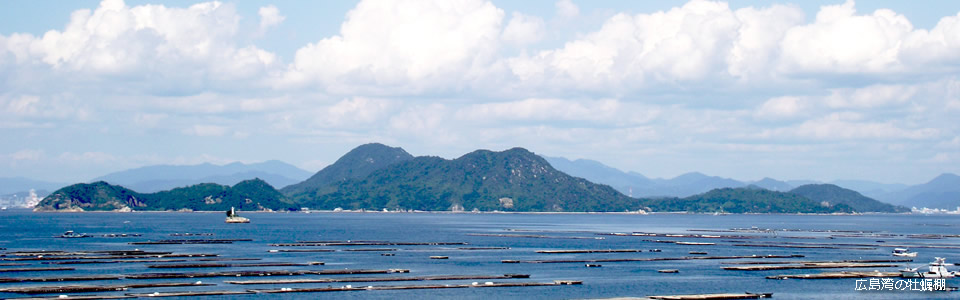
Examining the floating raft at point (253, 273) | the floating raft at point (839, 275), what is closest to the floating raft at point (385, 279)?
the floating raft at point (253, 273)

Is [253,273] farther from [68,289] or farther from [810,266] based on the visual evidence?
[810,266]

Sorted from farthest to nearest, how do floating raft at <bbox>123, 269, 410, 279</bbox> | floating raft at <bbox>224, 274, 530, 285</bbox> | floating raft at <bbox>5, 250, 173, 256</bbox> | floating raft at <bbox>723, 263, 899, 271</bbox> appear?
floating raft at <bbox>5, 250, 173, 256</bbox> < floating raft at <bbox>723, 263, 899, 271</bbox> < floating raft at <bbox>123, 269, 410, 279</bbox> < floating raft at <bbox>224, 274, 530, 285</bbox>

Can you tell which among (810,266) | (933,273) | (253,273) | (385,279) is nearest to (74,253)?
(253,273)

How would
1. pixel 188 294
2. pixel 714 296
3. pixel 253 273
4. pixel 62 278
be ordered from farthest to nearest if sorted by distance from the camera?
1. pixel 253 273
2. pixel 62 278
3. pixel 714 296
4. pixel 188 294

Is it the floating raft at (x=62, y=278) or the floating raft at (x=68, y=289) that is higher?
the floating raft at (x=62, y=278)

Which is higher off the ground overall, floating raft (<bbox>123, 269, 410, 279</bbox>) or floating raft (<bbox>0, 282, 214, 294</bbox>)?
floating raft (<bbox>123, 269, 410, 279</bbox>)

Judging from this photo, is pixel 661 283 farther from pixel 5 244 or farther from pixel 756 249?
pixel 5 244

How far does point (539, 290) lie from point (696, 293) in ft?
56.8

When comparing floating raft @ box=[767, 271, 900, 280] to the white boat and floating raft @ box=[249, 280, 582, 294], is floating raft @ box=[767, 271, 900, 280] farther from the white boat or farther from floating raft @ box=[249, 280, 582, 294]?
floating raft @ box=[249, 280, 582, 294]

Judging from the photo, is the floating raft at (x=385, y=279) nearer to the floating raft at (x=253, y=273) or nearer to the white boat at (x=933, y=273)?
the floating raft at (x=253, y=273)

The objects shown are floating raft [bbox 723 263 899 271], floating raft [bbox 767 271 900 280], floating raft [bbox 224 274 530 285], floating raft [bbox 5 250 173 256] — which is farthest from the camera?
floating raft [bbox 5 250 173 256]

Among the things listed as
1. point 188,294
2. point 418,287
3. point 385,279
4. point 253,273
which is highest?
point 253,273

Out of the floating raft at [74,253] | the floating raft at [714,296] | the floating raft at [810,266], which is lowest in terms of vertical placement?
the floating raft at [714,296]

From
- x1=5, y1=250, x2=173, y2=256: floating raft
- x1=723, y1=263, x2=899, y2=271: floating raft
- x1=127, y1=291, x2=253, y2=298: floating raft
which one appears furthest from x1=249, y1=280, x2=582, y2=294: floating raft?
x1=5, y1=250, x2=173, y2=256: floating raft
